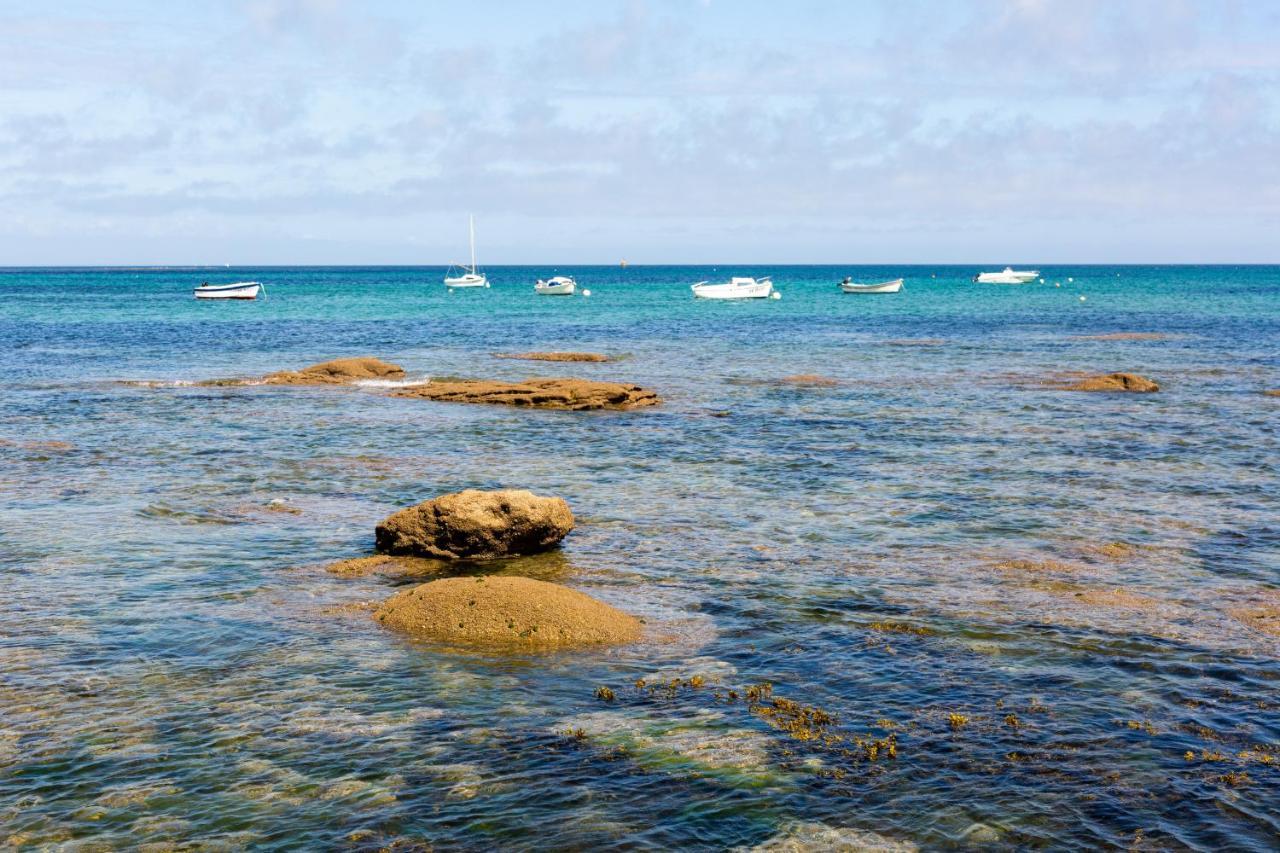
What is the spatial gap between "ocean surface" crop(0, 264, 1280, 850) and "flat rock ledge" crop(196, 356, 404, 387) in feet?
26.9

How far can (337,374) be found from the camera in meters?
44.3

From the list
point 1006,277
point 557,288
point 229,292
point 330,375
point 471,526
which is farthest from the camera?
point 1006,277

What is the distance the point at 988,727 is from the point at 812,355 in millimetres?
47639

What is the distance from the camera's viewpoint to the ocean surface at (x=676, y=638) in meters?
9.28

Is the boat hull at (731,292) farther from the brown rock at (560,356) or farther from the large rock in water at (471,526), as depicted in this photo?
the large rock in water at (471,526)

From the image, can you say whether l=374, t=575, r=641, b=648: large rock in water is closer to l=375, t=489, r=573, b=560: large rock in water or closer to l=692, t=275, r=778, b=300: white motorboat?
l=375, t=489, r=573, b=560: large rock in water

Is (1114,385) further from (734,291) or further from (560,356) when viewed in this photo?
(734,291)

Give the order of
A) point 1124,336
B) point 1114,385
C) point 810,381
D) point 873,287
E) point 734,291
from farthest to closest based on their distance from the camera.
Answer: point 873,287 → point 734,291 → point 1124,336 → point 810,381 → point 1114,385

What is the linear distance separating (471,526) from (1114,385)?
30.9 m

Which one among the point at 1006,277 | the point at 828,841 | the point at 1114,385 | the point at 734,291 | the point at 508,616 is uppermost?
the point at 1006,277

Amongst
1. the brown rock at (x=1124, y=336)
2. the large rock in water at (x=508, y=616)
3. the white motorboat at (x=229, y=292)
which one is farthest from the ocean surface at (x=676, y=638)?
the white motorboat at (x=229, y=292)

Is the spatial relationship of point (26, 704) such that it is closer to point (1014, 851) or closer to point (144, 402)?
point (1014, 851)

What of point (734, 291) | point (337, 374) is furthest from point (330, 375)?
point (734, 291)

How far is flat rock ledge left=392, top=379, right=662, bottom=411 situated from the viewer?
36281mm
